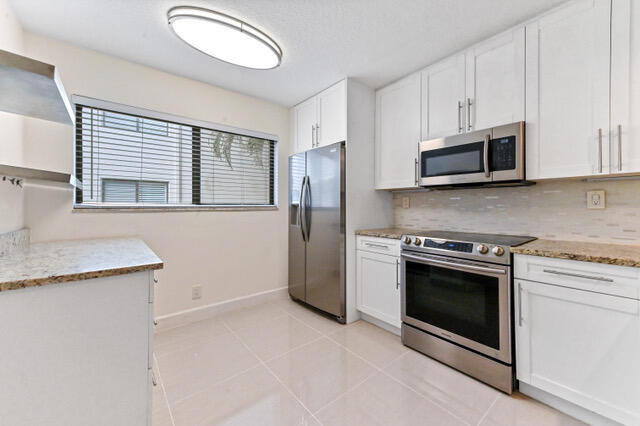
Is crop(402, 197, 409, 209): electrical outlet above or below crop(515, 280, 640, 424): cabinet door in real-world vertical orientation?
above

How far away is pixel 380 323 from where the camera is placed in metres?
2.46

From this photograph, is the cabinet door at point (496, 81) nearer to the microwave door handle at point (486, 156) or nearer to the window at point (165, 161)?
the microwave door handle at point (486, 156)

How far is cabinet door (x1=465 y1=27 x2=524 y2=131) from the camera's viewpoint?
1.79 meters

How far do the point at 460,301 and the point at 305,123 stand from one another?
7.69 ft

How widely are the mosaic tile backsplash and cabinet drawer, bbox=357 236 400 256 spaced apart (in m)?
0.56

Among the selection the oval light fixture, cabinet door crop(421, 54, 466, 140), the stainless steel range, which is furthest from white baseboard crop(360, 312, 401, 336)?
the oval light fixture

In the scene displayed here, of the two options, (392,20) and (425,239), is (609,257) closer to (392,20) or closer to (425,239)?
(425,239)

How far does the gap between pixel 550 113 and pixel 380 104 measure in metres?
1.43

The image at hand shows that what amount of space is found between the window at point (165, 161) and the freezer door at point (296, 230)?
0.26 meters

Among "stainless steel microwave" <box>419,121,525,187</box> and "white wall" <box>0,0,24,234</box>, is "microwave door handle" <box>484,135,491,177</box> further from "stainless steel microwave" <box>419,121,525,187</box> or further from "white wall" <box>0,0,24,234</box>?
"white wall" <box>0,0,24,234</box>

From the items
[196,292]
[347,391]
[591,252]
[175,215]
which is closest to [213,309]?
[196,292]

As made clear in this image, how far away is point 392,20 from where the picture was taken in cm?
175

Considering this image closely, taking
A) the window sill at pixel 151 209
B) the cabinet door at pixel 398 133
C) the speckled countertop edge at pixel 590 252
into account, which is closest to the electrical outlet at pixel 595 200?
the speckled countertop edge at pixel 590 252

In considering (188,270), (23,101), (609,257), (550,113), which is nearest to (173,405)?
(188,270)
